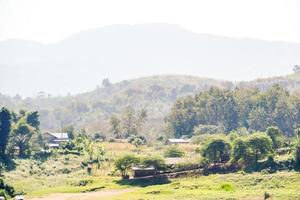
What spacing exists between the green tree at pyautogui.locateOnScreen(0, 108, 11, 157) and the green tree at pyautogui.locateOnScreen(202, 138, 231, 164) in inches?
1200

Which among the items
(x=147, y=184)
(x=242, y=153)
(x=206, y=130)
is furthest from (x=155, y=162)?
(x=206, y=130)

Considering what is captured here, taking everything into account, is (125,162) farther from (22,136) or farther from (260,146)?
(22,136)

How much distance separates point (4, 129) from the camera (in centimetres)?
8475

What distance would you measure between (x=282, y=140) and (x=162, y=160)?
19.9m

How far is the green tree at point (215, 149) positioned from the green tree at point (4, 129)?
30.5 metres

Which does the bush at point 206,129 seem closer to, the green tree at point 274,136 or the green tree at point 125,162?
the green tree at point 274,136

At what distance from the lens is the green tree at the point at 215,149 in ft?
238

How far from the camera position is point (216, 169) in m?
70.9

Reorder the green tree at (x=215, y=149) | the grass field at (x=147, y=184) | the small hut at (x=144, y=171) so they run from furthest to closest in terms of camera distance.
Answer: the green tree at (x=215, y=149) < the small hut at (x=144, y=171) < the grass field at (x=147, y=184)

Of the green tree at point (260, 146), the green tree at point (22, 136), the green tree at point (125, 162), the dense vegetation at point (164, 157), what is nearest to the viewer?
the dense vegetation at point (164, 157)

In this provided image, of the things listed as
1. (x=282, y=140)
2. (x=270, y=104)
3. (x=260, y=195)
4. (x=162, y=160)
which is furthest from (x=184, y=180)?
(x=270, y=104)

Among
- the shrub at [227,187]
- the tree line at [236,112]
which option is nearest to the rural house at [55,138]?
the tree line at [236,112]

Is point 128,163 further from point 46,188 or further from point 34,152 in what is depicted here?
point 34,152

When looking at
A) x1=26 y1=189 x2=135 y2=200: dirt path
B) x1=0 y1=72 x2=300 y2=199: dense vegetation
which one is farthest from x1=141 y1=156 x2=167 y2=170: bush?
x1=26 y1=189 x2=135 y2=200: dirt path
